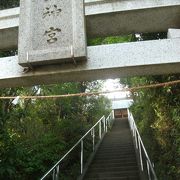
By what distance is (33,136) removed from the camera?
10875 mm

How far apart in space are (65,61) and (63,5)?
3.09ft

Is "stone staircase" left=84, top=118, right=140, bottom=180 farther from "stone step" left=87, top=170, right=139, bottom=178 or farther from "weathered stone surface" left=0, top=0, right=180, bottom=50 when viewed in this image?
"weathered stone surface" left=0, top=0, right=180, bottom=50

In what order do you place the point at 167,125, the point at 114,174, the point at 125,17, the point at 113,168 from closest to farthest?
the point at 125,17
the point at 167,125
the point at 114,174
the point at 113,168

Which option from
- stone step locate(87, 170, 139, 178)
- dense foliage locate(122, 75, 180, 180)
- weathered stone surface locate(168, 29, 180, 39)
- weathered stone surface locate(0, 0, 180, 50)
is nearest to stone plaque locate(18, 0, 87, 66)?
weathered stone surface locate(0, 0, 180, 50)

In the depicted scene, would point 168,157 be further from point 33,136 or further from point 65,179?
point 33,136

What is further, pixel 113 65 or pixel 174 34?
pixel 174 34

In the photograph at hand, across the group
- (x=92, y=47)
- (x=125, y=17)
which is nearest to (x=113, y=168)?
(x=125, y=17)

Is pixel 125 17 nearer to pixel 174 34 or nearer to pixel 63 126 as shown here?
pixel 174 34

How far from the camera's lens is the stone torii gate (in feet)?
14.8

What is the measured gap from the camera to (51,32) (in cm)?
484

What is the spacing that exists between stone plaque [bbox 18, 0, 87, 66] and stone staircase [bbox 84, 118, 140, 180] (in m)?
5.18

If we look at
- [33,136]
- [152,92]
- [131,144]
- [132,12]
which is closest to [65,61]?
[132,12]

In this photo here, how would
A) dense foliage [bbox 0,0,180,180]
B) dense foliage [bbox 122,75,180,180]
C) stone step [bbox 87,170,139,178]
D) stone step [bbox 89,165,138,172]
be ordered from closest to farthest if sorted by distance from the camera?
dense foliage [bbox 122,75,180,180] → dense foliage [bbox 0,0,180,180] → stone step [bbox 87,170,139,178] → stone step [bbox 89,165,138,172]

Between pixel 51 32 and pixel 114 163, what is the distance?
6.47 meters
